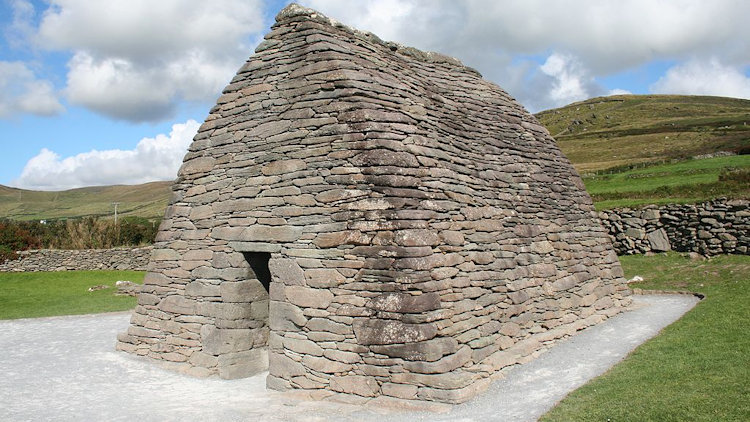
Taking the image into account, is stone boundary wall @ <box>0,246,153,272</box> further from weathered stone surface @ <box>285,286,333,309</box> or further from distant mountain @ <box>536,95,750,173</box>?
distant mountain @ <box>536,95,750,173</box>

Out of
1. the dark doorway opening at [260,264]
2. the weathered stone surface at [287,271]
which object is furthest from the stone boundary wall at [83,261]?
the weathered stone surface at [287,271]

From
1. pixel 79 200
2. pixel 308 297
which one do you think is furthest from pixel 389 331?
pixel 79 200

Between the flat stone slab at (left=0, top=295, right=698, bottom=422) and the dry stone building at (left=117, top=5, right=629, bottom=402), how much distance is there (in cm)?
32

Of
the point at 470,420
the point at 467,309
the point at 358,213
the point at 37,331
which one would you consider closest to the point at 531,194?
the point at 467,309

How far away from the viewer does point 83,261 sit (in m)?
29.8

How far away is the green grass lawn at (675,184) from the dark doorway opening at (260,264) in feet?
58.4

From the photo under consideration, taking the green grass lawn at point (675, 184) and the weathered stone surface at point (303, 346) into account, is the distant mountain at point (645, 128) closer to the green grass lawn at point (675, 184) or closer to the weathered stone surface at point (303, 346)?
the green grass lawn at point (675, 184)

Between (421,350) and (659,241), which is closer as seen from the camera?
(421,350)

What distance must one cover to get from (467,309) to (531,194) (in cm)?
441

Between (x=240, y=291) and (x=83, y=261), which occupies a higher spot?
(x=240, y=291)

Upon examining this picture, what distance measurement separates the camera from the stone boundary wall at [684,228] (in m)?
18.7

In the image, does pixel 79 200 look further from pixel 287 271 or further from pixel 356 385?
pixel 356 385

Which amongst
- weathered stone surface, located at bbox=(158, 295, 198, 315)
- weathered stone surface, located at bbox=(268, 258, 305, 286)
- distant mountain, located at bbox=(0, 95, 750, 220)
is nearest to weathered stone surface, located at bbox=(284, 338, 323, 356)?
weathered stone surface, located at bbox=(268, 258, 305, 286)

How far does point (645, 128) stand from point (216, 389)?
87886mm
